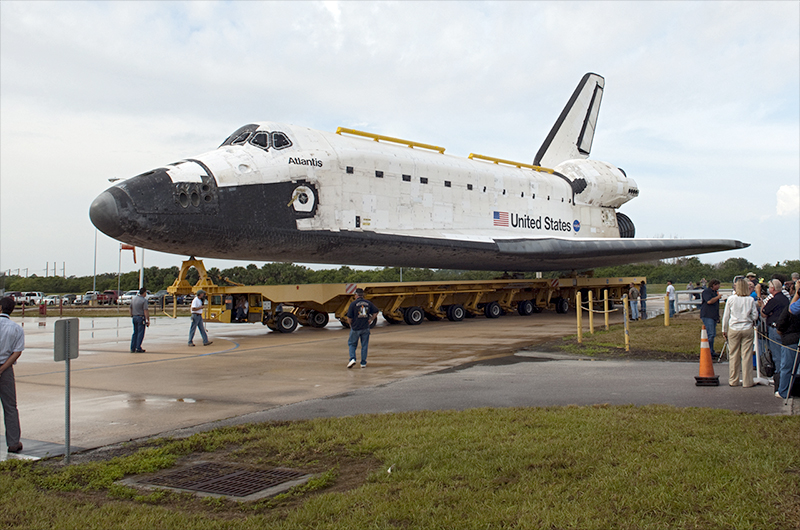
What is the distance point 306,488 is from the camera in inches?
140

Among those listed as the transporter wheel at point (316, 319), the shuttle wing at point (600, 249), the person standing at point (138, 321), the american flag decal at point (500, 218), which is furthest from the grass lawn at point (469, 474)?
the american flag decal at point (500, 218)

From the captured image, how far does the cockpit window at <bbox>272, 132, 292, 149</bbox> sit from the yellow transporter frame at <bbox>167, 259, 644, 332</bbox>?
3.16m

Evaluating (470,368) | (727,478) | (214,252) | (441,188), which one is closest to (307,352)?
(214,252)

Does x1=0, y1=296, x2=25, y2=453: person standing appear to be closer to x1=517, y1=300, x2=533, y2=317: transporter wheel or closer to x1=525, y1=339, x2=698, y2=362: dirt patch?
x1=525, y1=339, x2=698, y2=362: dirt patch

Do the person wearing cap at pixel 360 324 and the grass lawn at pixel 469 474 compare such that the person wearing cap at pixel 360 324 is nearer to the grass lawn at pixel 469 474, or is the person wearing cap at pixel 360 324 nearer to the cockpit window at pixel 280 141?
the grass lawn at pixel 469 474

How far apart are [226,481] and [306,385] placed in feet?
11.7

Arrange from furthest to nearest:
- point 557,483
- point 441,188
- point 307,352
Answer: point 441,188
point 307,352
point 557,483

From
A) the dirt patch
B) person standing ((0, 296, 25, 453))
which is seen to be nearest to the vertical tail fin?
the dirt patch

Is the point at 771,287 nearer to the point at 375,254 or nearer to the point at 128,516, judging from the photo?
the point at 128,516

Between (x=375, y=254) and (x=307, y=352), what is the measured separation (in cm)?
355

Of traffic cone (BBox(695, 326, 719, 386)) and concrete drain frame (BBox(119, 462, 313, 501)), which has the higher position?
traffic cone (BBox(695, 326, 719, 386))

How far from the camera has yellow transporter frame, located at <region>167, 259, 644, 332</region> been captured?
1352 centimetres

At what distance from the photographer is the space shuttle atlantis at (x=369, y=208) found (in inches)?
414

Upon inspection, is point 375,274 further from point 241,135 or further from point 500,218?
point 241,135
